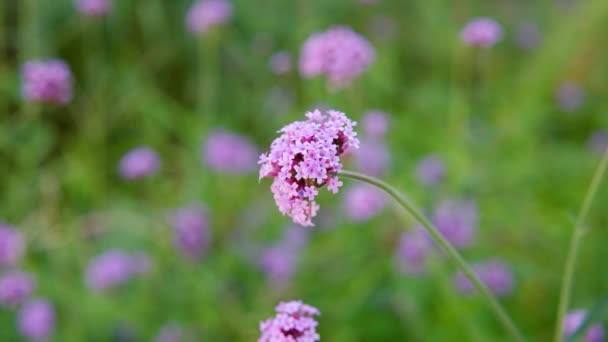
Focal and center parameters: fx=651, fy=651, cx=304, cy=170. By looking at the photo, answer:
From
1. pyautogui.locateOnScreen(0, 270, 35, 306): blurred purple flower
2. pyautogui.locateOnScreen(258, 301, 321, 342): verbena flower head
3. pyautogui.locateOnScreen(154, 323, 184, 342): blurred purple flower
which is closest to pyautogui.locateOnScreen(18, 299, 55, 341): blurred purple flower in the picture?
pyautogui.locateOnScreen(0, 270, 35, 306): blurred purple flower

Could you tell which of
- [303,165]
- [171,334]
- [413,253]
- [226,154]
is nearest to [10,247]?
[171,334]

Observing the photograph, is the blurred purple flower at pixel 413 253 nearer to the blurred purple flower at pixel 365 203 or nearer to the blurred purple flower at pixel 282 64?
the blurred purple flower at pixel 365 203

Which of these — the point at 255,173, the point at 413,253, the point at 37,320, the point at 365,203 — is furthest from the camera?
the point at 255,173

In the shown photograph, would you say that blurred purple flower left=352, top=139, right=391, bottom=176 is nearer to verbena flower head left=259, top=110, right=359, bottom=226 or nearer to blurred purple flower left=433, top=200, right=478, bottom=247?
blurred purple flower left=433, top=200, right=478, bottom=247

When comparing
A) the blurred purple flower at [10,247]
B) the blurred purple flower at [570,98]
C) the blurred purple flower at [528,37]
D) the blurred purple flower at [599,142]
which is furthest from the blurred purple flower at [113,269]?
the blurred purple flower at [528,37]

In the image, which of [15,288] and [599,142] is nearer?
[15,288]

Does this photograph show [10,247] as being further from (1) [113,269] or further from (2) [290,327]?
(2) [290,327]
